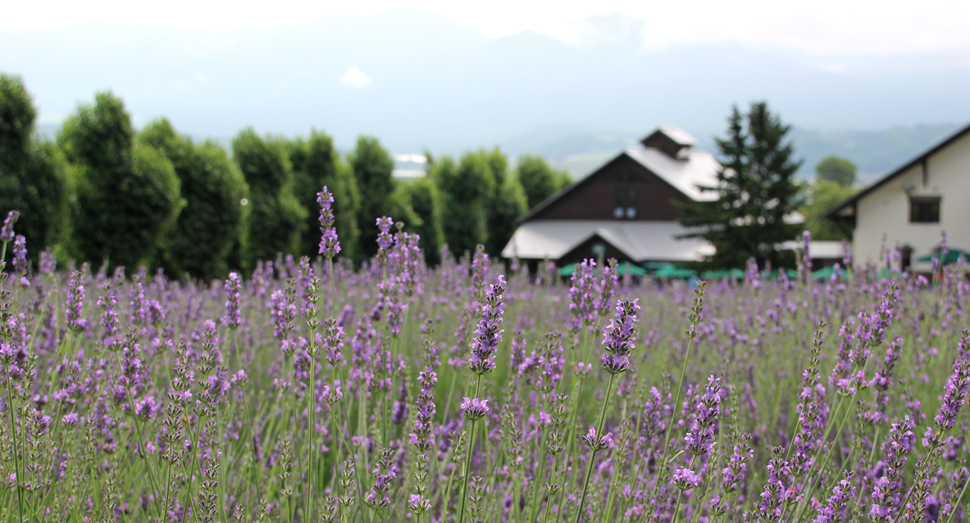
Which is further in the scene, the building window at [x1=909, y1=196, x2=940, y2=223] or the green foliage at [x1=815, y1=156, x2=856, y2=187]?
the green foliage at [x1=815, y1=156, x2=856, y2=187]

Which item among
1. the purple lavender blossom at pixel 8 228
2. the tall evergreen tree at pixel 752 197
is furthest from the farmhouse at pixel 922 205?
the purple lavender blossom at pixel 8 228

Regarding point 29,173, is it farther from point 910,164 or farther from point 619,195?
point 910,164

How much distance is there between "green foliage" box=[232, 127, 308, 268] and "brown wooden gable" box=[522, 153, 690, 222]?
13.3 meters

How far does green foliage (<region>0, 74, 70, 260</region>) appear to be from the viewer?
1430cm

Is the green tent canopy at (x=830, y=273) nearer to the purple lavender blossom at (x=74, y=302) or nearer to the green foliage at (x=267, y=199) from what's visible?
the purple lavender blossom at (x=74, y=302)

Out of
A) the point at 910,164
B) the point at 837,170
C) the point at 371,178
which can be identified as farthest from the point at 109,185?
the point at 837,170

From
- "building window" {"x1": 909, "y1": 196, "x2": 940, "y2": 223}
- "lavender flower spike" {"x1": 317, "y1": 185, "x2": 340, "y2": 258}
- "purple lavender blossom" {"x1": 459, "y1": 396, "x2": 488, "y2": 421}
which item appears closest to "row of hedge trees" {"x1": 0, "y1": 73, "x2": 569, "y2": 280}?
"lavender flower spike" {"x1": 317, "y1": 185, "x2": 340, "y2": 258}

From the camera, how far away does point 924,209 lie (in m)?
24.3

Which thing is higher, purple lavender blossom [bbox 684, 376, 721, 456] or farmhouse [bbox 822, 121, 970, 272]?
farmhouse [bbox 822, 121, 970, 272]

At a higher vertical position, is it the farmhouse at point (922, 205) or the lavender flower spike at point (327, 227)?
the farmhouse at point (922, 205)

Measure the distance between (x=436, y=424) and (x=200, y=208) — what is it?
65.3 feet

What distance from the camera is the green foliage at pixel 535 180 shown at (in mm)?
43188

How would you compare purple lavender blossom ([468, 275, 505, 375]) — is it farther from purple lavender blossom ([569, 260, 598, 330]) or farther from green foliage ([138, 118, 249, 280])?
green foliage ([138, 118, 249, 280])

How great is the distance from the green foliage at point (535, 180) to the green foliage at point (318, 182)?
17.8 metres
